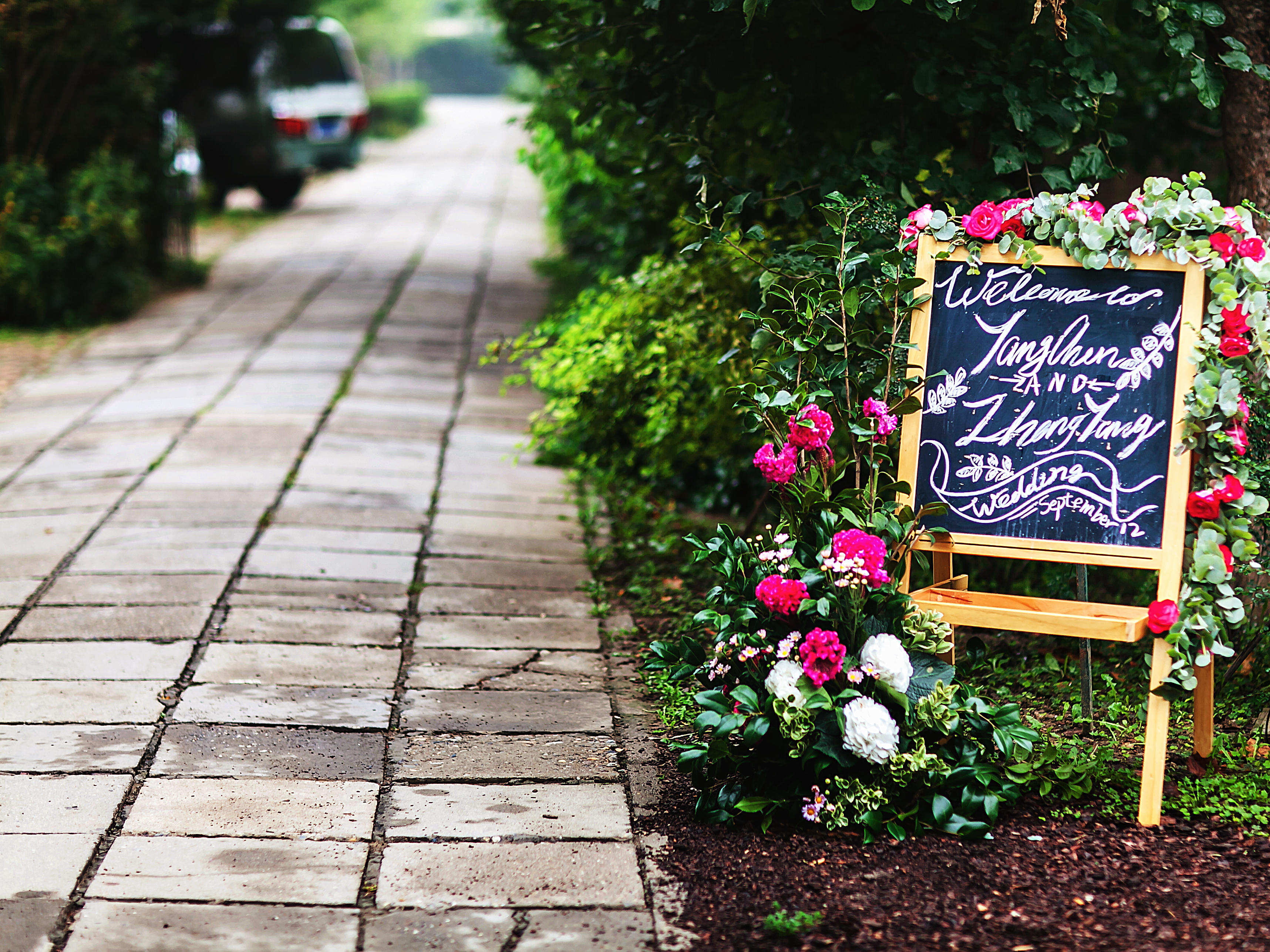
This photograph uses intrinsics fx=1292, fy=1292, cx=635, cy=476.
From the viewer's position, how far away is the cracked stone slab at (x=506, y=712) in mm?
3410

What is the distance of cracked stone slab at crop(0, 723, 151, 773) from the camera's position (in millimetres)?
3090

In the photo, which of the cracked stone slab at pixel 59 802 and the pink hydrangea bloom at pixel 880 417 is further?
the pink hydrangea bloom at pixel 880 417

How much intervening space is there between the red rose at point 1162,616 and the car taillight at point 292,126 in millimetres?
12351

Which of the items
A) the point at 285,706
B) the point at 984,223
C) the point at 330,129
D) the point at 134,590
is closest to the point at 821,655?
the point at 984,223

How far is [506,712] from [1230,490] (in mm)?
1890

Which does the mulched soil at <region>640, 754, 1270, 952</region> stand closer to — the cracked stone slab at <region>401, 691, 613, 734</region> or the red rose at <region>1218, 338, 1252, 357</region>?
the cracked stone slab at <region>401, 691, 613, 734</region>

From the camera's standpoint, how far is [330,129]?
1490 centimetres

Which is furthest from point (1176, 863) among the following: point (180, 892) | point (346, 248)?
point (346, 248)

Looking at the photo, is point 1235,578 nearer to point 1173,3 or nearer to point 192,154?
point 1173,3

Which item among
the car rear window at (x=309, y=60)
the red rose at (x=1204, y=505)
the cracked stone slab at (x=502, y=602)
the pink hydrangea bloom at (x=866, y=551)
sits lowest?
the cracked stone slab at (x=502, y=602)

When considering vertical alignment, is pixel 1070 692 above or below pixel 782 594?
below

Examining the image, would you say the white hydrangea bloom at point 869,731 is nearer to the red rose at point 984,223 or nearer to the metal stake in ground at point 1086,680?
the metal stake in ground at point 1086,680

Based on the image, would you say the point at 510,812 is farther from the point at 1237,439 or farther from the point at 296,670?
the point at 1237,439

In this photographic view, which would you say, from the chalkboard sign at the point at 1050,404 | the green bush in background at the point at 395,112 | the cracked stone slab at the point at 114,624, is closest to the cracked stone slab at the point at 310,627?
the cracked stone slab at the point at 114,624
